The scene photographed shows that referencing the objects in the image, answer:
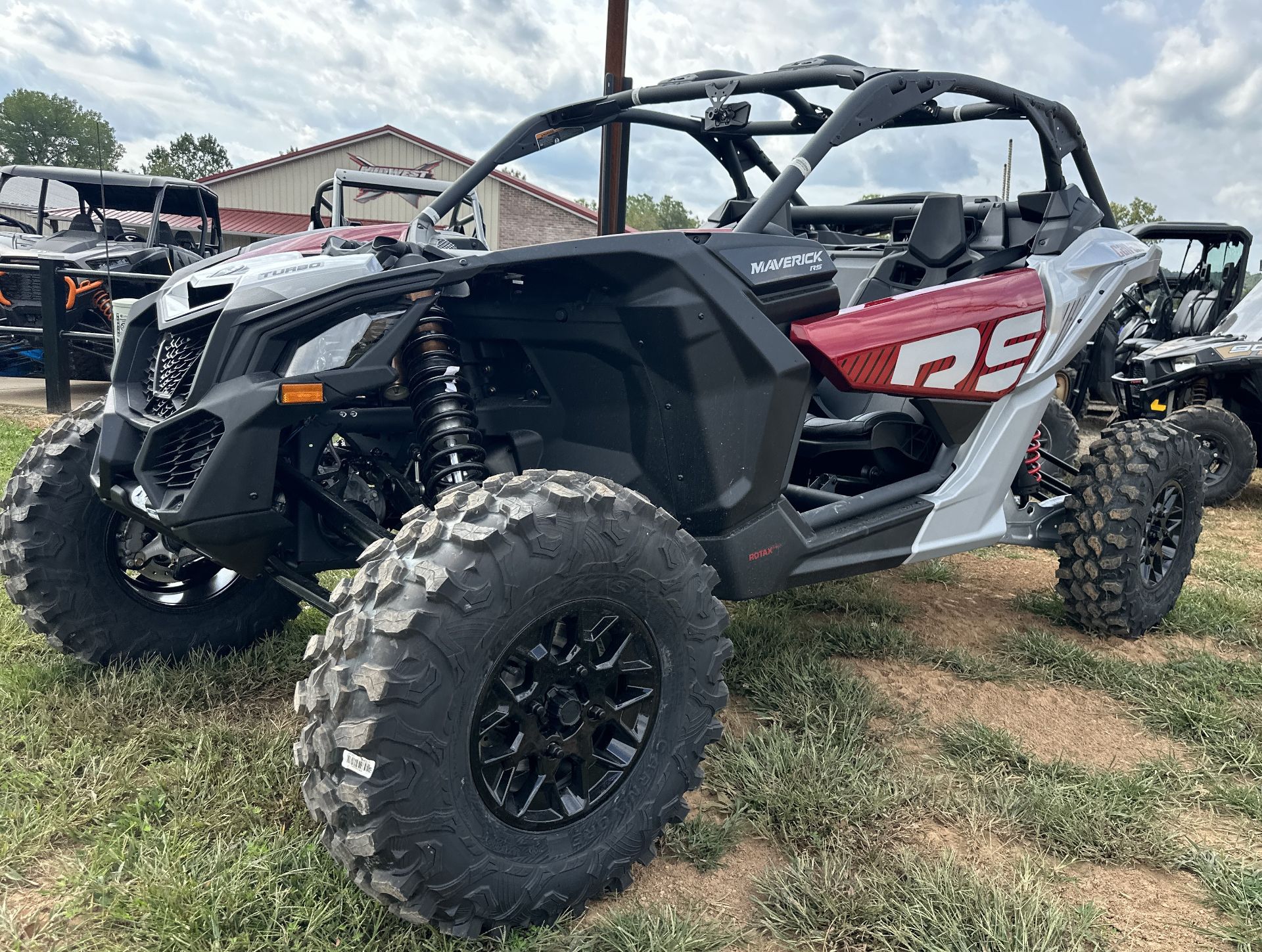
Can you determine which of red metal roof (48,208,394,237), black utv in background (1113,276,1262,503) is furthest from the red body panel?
red metal roof (48,208,394,237)

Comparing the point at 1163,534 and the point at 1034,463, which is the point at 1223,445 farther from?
the point at 1034,463

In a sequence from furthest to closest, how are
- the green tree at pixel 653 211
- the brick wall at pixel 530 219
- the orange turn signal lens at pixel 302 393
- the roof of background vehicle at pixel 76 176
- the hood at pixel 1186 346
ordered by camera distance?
1. the green tree at pixel 653 211
2. the brick wall at pixel 530 219
3. the roof of background vehicle at pixel 76 176
4. the hood at pixel 1186 346
5. the orange turn signal lens at pixel 302 393

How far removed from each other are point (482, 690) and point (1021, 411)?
2398mm

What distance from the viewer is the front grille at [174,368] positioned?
2395mm

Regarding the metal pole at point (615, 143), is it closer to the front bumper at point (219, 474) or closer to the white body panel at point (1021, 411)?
the white body panel at point (1021, 411)

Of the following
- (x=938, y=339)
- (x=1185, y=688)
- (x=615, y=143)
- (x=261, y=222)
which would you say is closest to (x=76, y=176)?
(x=615, y=143)

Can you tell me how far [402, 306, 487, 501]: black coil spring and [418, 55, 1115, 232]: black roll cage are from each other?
848mm

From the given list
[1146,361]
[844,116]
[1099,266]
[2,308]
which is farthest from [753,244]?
[2,308]

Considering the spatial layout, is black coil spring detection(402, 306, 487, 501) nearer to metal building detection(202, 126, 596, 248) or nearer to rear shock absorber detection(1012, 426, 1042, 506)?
rear shock absorber detection(1012, 426, 1042, 506)

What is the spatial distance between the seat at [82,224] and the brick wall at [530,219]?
21025 millimetres

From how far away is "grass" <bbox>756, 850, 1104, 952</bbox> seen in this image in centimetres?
199

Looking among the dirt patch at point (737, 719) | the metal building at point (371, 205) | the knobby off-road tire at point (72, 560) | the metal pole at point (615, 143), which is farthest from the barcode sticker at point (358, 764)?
the metal building at point (371, 205)

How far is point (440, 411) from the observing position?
7.88ft

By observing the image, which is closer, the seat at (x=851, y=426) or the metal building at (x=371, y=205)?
the seat at (x=851, y=426)
